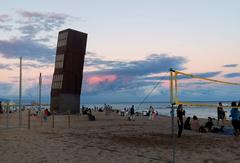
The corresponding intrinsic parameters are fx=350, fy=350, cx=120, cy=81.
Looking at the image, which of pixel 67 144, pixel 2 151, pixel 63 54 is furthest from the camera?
pixel 63 54

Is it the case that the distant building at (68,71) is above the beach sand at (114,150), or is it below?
above

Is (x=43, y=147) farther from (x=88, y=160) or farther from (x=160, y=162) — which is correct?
(x=160, y=162)

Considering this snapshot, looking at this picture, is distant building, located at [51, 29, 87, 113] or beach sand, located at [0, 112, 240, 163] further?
distant building, located at [51, 29, 87, 113]

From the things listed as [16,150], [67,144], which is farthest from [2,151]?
[67,144]

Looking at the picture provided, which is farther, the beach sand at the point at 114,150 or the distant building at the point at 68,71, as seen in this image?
the distant building at the point at 68,71

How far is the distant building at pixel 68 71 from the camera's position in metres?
28.8

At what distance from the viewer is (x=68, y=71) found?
29.0m

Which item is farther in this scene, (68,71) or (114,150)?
(68,71)

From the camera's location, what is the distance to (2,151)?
10.2 meters

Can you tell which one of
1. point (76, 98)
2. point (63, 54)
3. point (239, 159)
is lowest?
point (239, 159)

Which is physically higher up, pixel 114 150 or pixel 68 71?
pixel 68 71

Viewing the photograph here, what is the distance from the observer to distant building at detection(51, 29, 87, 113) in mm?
28766

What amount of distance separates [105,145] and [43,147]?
2036 millimetres

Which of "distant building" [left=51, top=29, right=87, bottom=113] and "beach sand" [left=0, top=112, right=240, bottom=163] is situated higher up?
"distant building" [left=51, top=29, right=87, bottom=113]
